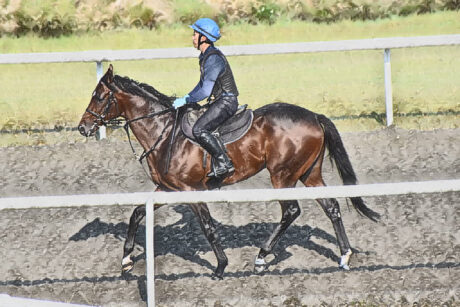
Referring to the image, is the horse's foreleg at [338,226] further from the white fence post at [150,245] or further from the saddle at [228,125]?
the white fence post at [150,245]

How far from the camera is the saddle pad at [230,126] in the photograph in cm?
901

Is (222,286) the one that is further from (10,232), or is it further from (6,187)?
(6,187)

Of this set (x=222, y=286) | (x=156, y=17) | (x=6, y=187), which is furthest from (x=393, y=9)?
(x=222, y=286)

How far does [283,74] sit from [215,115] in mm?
8255

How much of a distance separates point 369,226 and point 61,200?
385cm

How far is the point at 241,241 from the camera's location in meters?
9.40

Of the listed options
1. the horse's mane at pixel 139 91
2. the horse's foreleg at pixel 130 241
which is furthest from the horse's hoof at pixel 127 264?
the horse's mane at pixel 139 91

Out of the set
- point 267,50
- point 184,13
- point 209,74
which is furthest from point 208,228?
point 184,13

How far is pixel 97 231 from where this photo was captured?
32.0 feet

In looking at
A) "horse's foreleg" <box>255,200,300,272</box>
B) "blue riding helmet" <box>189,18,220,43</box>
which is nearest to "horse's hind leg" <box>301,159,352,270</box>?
"horse's foreleg" <box>255,200,300,272</box>

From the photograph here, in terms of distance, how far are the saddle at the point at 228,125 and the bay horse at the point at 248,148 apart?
1.9 inches

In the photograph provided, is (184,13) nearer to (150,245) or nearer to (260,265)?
(260,265)

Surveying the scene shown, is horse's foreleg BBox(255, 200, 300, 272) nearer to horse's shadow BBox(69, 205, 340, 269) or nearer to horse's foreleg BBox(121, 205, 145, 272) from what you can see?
horse's shadow BBox(69, 205, 340, 269)

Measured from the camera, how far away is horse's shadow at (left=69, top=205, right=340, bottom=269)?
9117 mm
